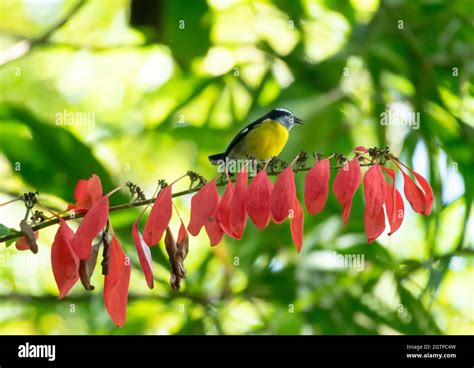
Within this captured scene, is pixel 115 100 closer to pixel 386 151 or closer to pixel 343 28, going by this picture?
pixel 343 28

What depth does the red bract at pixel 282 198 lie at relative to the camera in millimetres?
896

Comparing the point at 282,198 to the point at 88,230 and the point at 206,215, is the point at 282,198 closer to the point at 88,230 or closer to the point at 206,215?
the point at 206,215

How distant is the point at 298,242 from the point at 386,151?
0.54 feet

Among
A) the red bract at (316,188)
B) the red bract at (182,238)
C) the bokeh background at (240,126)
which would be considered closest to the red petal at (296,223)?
the red bract at (316,188)

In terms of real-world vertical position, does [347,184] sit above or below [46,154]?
below

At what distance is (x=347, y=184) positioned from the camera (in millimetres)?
917

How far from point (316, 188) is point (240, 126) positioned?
1666 mm

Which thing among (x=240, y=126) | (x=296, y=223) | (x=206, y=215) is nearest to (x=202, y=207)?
(x=206, y=215)

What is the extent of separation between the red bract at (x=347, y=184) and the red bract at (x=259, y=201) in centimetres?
9

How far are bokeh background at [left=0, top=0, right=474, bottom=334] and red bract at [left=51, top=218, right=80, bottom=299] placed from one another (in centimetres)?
143

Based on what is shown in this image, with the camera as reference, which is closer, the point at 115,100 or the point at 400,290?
the point at 400,290
